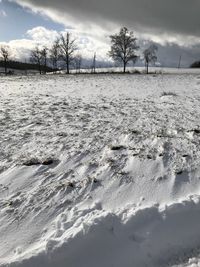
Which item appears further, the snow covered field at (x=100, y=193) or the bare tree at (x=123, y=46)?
the bare tree at (x=123, y=46)

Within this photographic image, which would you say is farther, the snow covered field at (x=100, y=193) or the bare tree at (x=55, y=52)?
the bare tree at (x=55, y=52)

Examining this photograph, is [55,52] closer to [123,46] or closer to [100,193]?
→ [123,46]

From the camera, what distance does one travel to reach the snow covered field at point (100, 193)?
12.8ft

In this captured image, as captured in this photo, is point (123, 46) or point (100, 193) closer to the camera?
point (100, 193)

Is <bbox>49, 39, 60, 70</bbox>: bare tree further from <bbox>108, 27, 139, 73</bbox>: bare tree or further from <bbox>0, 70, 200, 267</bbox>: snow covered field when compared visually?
<bbox>0, 70, 200, 267</bbox>: snow covered field

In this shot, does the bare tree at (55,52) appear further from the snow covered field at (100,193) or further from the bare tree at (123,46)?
the snow covered field at (100,193)

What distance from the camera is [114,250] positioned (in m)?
3.94

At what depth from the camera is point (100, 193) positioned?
5207mm

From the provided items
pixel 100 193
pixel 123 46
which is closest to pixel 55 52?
pixel 123 46

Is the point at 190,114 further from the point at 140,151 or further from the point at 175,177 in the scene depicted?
the point at 175,177

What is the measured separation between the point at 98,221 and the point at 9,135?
15.3ft

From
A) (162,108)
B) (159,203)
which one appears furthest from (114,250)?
(162,108)

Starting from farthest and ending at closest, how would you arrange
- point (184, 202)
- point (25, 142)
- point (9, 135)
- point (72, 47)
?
1. point (72, 47)
2. point (9, 135)
3. point (25, 142)
4. point (184, 202)

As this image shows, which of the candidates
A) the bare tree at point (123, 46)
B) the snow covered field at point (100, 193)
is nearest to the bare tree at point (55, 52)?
the bare tree at point (123, 46)
